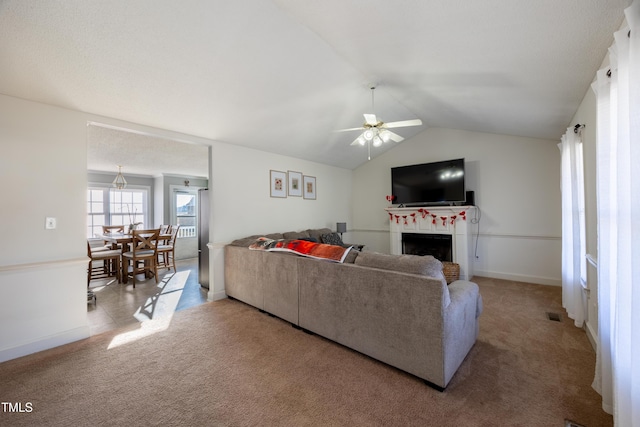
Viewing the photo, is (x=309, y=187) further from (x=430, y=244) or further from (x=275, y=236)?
(x=430, y=244)

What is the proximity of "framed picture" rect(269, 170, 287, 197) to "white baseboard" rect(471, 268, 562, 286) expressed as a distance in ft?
13.3

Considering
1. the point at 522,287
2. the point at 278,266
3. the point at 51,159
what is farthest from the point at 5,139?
the point at 522,287

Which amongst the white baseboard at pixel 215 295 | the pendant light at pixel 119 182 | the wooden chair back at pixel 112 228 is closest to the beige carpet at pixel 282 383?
the white baseboard at pixel 215 295

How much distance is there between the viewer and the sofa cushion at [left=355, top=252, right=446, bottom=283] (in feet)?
6.13

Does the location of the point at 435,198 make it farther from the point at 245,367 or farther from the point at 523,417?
the point at 245,367

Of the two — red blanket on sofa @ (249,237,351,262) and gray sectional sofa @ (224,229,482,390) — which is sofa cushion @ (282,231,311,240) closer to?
red blanket on sofa @ (249,237,351,262)

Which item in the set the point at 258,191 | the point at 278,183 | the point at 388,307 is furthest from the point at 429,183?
the point at 388,307

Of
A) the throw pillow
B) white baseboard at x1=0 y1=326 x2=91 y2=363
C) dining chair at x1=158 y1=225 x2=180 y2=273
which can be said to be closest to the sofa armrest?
the throw pillow

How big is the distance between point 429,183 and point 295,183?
2.71 m

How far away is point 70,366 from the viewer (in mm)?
2125

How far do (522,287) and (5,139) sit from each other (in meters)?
6.71

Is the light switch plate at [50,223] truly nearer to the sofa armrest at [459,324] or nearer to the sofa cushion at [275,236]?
the sofa cushion at [275,236]

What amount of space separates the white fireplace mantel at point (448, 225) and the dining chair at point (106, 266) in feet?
18.0

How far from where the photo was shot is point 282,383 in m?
1.88
